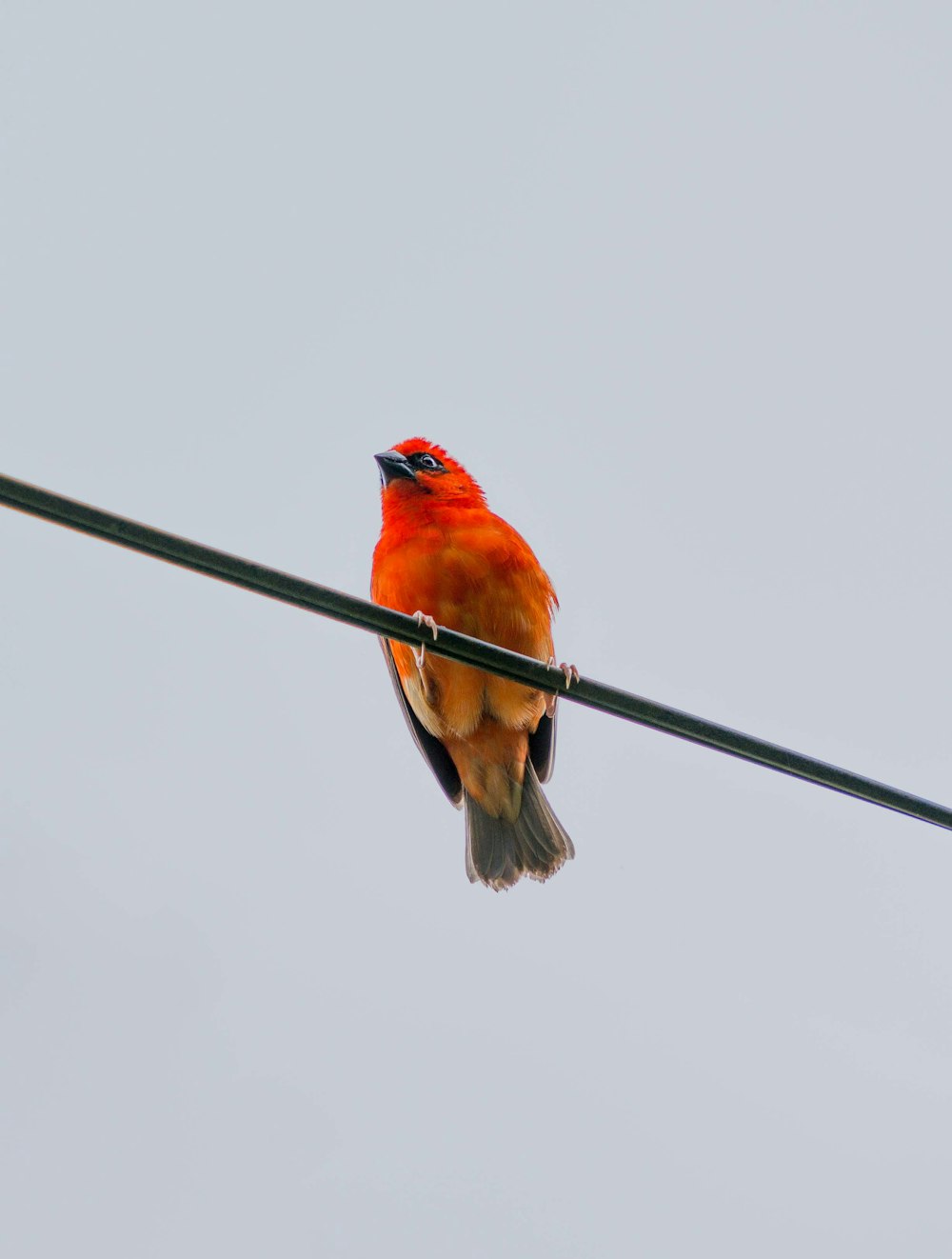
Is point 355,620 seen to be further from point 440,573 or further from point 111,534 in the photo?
point 440,573

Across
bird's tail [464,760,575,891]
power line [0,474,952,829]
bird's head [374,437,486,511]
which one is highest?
bird's head [374,437,486,511]

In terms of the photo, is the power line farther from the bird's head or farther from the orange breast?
the bird's head

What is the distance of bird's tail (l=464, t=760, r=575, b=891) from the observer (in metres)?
5.98

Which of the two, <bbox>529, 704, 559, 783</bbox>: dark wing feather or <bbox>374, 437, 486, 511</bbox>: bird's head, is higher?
<bbox>374, 437, 486, 511</bbox>: bird's head

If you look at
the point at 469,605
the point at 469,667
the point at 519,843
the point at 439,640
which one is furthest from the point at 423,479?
the point at 439,640

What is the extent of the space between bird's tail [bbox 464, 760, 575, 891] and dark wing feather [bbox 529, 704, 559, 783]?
0.04m

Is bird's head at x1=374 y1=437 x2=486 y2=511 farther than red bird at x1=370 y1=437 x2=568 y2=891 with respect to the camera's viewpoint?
Yes

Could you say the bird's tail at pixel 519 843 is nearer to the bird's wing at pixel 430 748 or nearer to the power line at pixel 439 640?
the bird's wing at pixel 430 748

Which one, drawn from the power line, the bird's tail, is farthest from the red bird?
the power line

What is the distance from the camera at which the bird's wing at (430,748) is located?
594 centimetres

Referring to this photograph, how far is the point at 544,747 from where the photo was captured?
5922 mm

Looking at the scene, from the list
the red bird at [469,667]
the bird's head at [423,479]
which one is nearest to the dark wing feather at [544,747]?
the red bird at [469,667]

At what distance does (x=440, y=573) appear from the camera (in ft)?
17.6

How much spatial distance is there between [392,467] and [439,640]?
9.71 ft
